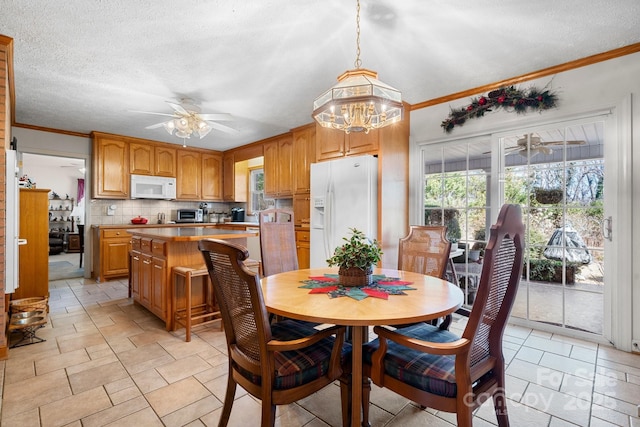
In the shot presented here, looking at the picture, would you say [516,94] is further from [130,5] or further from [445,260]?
[130,5]

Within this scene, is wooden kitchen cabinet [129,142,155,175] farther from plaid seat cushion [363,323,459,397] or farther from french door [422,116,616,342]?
plaid seat cushion [363,323,459,397]

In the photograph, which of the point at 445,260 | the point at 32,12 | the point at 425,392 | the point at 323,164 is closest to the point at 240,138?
the point at 323,164

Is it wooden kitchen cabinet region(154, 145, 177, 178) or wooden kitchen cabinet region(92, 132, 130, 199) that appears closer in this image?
wooden kitchen cabinet region(92, 132, 130, 199)

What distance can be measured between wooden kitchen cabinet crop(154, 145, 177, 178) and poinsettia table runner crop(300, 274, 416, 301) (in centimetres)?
477

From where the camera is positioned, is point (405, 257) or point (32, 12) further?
point (405, 257)

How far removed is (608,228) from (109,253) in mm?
6072

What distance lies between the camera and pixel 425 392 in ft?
3.96

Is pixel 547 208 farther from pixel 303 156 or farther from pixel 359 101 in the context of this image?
pixel 303 156

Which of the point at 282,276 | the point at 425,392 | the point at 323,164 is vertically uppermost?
the point at 323,164

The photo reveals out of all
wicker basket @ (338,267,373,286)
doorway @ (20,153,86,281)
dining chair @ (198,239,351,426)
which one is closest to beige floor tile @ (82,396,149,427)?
dining chair @ (198,239,351,426)

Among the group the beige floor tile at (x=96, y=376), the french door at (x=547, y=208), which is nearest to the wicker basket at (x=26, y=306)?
the beige floor tile at (x=96, y=376)

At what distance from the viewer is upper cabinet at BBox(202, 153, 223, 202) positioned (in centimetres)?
622

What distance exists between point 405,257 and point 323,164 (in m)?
1.80

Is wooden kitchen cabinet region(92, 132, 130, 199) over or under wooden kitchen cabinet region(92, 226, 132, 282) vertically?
over
